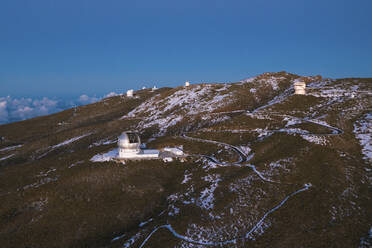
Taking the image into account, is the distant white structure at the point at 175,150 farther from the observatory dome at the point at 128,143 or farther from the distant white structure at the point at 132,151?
the observatory dome at the point at 128,143

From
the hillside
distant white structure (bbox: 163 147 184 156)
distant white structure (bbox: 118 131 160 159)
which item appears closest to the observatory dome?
distant white structure (bbox: 118 131 160 159)

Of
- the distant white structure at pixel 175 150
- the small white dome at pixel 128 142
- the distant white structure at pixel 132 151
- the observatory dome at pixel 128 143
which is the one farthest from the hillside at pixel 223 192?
the small white dome at pixel 128 142

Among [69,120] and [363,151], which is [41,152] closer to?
[69,120]

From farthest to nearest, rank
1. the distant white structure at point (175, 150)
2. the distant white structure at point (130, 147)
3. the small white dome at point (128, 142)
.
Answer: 1. the distant white structure at point (175, 150)
2. the distant white structure at point (130, 147)
3. the small white dome at point (128, 142)

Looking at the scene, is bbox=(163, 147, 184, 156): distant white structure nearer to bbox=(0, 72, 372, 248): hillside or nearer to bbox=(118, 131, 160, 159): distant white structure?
bbox=(0, 72, 372, 248): hillside

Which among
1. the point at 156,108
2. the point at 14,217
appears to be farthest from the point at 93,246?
the point at 156,108

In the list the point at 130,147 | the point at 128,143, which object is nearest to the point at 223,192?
the point at 130,147
